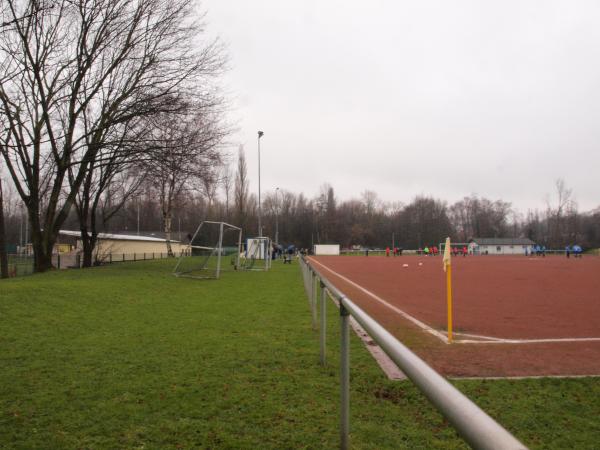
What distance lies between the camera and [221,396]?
446 centimetres

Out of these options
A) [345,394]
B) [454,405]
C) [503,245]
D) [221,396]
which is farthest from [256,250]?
[503,245]

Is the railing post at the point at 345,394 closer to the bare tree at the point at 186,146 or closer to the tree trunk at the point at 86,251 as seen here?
the bare tree at the point at 186,146

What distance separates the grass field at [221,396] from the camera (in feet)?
11.6

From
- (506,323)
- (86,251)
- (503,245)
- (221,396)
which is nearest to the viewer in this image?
(221,396)

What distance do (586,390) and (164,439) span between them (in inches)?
159

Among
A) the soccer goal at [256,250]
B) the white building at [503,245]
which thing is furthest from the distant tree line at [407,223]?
the soccer goal at [256,250]

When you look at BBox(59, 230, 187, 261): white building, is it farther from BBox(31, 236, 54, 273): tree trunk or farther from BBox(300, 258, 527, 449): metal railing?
BBox(300, 258, 527, 449): metal railing

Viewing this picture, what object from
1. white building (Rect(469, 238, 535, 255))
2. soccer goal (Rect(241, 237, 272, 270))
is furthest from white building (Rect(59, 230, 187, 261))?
white building (Rect(469, 238, 535, 255))

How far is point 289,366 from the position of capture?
5586mm

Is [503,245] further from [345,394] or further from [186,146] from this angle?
[345,394]

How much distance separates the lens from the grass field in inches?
139

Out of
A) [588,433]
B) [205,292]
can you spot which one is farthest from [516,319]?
[205,292]

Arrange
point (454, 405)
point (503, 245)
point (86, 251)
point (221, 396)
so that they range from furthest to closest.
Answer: point (503, 245) → point (86, 251) → point (221, 396) → point (454, 405)

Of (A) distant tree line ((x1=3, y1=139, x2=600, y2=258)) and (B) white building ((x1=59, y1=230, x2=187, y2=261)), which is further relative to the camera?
(A) distant tree line ((x1=3, y1=139, x2=600, y2=258))
